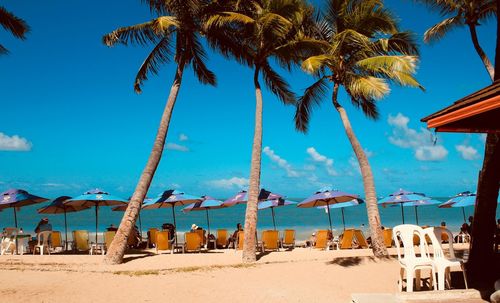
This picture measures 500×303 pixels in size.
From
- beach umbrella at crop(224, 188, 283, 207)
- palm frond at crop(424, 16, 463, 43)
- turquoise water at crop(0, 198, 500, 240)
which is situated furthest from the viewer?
turquoise water at crop(0, 198, 500, 240)

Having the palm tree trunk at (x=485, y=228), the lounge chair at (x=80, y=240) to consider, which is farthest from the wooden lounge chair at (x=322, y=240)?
the lounge chair at (x=80, y=240)

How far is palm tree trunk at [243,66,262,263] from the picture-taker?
11.9 metres

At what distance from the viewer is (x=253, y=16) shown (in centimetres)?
1364

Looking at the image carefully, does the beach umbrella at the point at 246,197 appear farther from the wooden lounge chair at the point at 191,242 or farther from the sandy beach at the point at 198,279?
the sandy beach at the point at 198,279

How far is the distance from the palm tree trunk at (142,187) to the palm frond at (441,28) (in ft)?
29.1

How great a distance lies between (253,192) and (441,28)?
29.4 feet

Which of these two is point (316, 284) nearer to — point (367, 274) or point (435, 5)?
point (367, 274)

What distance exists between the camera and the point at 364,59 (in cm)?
1216

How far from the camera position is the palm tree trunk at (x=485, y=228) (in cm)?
748

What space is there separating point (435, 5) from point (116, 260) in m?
12.5

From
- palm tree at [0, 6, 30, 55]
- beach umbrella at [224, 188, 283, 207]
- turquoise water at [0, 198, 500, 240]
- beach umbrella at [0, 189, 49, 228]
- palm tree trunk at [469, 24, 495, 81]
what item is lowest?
turquoise water at [0, 198, 500, 240]

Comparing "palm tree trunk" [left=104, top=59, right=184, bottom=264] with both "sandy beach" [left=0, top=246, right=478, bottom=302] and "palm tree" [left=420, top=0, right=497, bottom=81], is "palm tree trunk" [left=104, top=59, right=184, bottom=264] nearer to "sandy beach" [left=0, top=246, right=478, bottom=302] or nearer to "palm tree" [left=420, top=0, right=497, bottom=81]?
"sandy beach" [left=0, top=246, right=478, bottom=302]

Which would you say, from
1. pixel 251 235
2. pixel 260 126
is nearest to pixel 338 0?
pixel 260 126

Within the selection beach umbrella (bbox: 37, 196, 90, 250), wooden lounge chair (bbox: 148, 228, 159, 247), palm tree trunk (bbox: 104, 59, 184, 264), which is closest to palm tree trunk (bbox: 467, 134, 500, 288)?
palm tree trunk (bbox: 104, 59, 184, 264)
